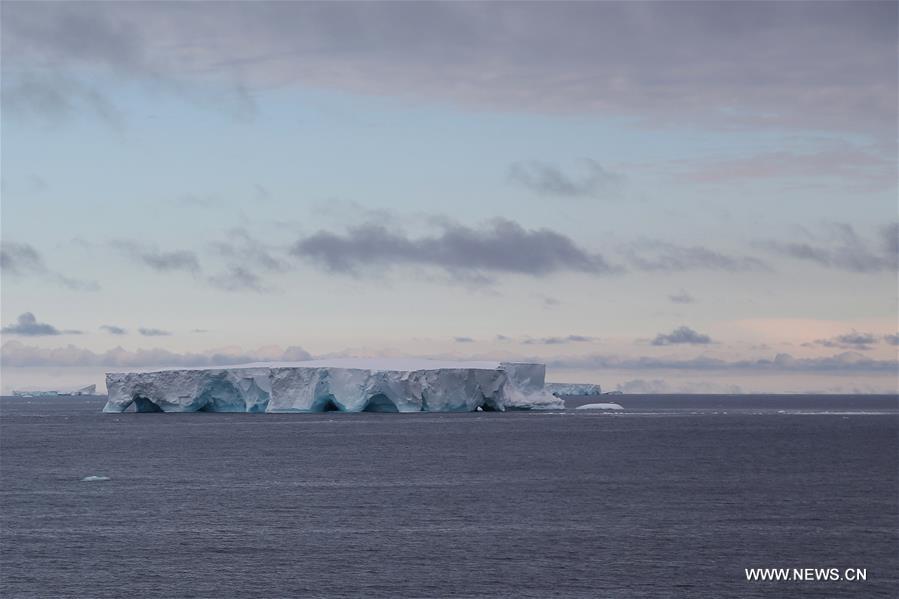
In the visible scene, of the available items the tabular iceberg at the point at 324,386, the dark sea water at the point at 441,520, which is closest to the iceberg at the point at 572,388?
the tabular iceberg at the point at 324,386

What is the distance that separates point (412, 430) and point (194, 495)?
37462 mm

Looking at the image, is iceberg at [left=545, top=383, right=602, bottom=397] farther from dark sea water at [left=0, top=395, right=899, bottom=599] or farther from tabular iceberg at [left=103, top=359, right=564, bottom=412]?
dark sea water at [left=0, top=395, right=899, bottom=599]

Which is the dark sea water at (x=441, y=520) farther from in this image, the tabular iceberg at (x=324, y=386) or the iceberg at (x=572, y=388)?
the iceberg at (x=572, y=388)

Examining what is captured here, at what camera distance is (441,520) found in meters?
29.0

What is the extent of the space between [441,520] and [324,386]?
43863mm

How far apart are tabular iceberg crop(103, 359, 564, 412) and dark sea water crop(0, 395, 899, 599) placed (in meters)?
14.3

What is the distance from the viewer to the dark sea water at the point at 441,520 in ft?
71.0

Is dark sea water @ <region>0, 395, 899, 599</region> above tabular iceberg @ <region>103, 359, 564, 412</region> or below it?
below

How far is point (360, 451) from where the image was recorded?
173 feet

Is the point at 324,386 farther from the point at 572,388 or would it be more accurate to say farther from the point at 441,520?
the point at 572,388

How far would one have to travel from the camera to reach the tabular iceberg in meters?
70.7

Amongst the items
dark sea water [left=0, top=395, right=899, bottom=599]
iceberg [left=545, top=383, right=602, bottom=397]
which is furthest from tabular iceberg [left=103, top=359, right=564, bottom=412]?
iceberg [left=545, top=383, right=602, bottom=397]

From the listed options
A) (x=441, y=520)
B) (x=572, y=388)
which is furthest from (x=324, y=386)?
(x=572, y=388)

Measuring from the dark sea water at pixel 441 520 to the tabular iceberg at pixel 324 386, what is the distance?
46.8 ft
